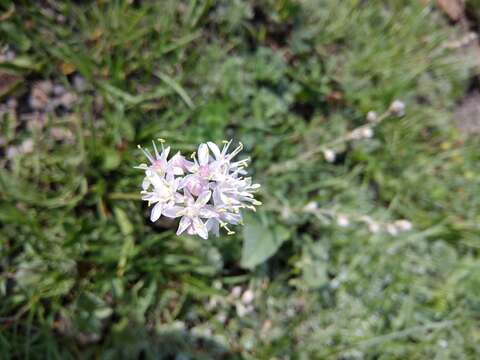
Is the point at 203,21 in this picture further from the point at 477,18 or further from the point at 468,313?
the point at 468,313

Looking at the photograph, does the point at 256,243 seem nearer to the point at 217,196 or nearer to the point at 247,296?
the point at 247,296

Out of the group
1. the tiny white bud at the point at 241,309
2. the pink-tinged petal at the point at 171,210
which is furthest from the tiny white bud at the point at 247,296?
the pink-tinged petal at the point at 171,210

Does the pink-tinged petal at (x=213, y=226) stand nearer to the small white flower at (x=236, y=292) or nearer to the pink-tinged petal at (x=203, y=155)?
the pink-tinged petal at (x=203, y=155)

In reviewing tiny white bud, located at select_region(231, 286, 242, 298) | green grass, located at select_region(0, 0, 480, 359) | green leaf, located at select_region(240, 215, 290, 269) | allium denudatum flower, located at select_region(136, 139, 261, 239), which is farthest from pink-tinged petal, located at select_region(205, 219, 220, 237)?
tiny white bud, located at select_region(231, 286, 242, 298)

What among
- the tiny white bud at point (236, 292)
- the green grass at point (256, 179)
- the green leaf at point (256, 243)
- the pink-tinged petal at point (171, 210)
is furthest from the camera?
the tiny white bud at point (236, 292)

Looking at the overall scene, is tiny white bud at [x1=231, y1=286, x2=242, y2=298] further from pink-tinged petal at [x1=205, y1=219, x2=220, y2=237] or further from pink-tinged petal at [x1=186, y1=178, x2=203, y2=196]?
pink-tinged petal at [x1=186, y1=178, x2=203, y2=196]

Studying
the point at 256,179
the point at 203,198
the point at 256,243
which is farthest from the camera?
the point at 256,179

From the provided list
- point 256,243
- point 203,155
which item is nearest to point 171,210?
point 203,155
